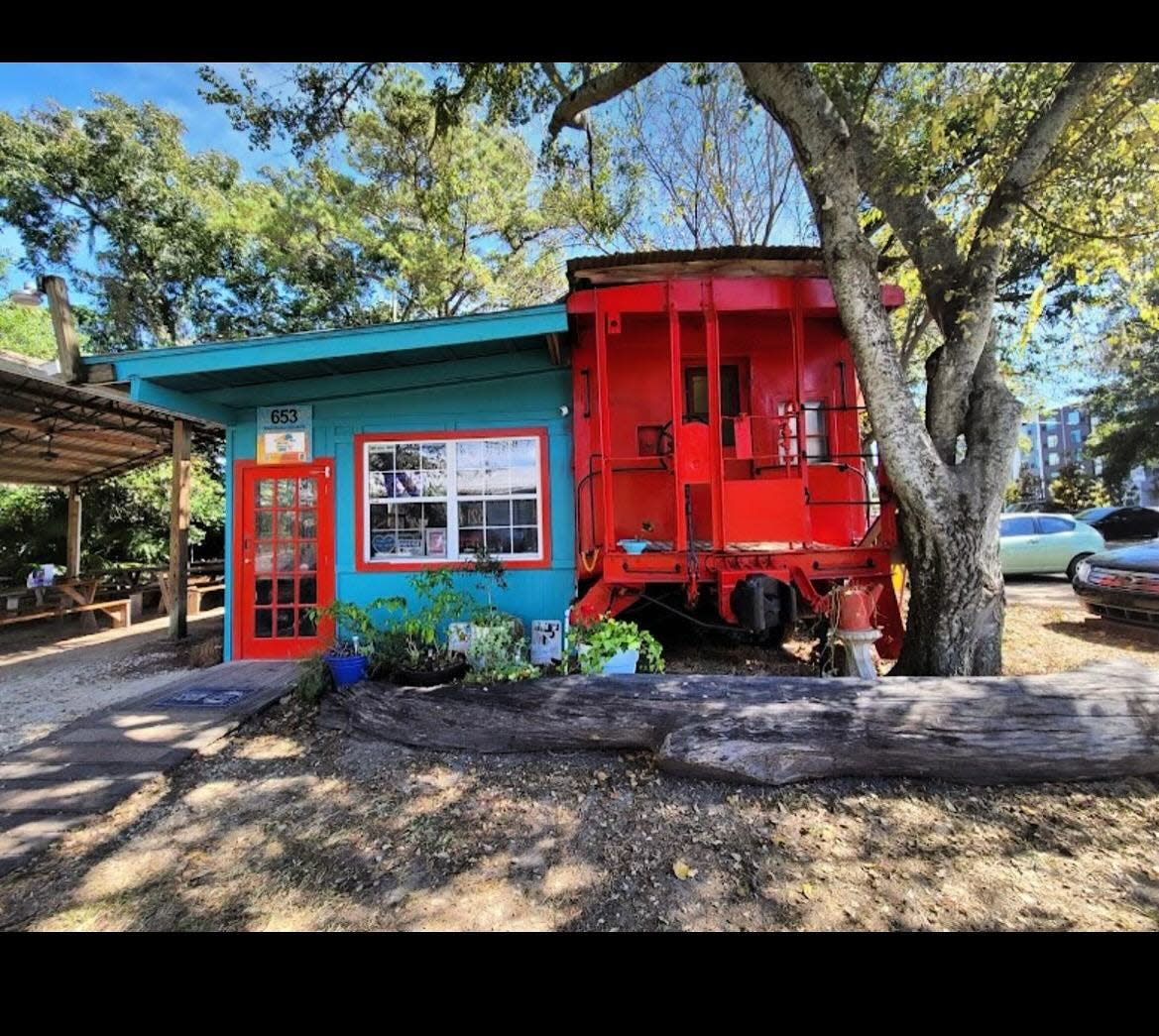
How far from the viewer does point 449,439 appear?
6363 mm

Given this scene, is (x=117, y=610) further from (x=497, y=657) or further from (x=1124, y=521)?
(x=1124, y=521)

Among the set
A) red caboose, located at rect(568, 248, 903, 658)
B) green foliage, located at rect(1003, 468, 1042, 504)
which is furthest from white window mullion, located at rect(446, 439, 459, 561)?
green foliage, located at rect(1003, 468, 1042, 504)

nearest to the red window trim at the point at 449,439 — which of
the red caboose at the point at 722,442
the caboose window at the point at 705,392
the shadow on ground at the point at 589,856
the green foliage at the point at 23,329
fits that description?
the red caboose at the point at 722,442

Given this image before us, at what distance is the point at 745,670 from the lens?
5539 millimetres

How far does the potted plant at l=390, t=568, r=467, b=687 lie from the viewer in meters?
4.79

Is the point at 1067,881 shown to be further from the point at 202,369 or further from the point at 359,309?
the point at 359,309

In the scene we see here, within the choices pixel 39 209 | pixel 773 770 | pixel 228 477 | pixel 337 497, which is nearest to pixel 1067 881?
pixel 773 770

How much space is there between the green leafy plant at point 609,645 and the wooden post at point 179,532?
612cm

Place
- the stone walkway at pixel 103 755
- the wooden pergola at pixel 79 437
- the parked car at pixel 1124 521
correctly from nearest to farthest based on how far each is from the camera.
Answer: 1. the stone walkway at pixel 103 755
2. the wooden pergola at pixel 79 437
3. the parked car at pixel 1124 521

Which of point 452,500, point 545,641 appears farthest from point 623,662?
point 452,500

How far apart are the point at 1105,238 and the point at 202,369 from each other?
778cm

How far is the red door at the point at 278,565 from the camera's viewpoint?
6504mm

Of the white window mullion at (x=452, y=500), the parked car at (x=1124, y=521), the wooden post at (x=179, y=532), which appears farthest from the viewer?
the parked car at (x=1124, y=521)

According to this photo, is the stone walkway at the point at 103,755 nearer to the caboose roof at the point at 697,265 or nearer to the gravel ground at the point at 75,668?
the gravel ground at the point at 75,668
